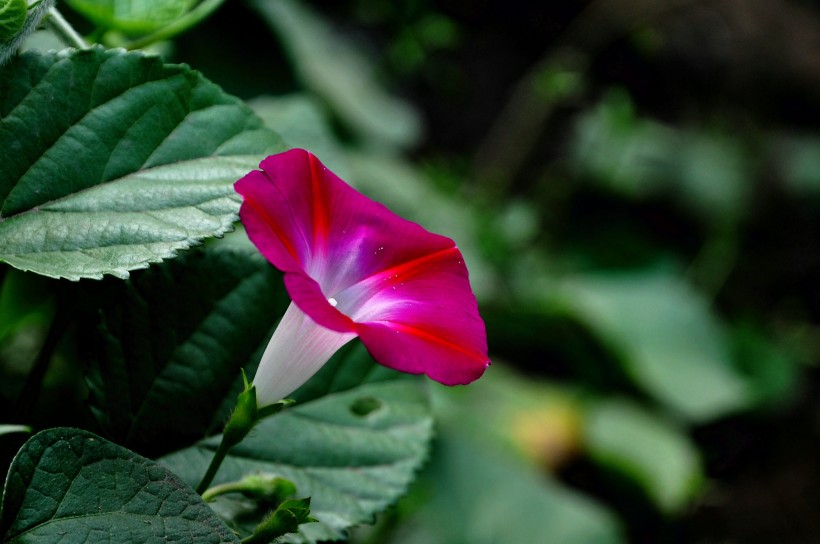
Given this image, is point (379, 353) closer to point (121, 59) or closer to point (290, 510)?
point (290, 510)

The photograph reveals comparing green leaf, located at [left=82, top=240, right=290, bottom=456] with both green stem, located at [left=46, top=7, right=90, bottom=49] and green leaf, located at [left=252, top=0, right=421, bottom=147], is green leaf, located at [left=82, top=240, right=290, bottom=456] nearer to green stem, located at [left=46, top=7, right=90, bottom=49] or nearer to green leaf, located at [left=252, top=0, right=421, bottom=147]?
green stem, located at [left=46, top=7, right=90, bottom=49]

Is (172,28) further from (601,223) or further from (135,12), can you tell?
(601,223)

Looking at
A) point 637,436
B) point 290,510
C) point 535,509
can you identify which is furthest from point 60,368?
point 637,436

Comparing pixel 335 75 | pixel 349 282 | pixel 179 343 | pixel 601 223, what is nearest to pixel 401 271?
pixel 349 282

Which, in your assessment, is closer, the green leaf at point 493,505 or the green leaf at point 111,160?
the green leaf at point 111,160

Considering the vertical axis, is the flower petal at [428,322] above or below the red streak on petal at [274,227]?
below

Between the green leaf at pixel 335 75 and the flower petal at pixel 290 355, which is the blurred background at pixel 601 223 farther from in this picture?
the flower petal at pixel 290 355

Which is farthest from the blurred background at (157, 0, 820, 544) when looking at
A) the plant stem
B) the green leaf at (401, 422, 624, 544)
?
the plant stem

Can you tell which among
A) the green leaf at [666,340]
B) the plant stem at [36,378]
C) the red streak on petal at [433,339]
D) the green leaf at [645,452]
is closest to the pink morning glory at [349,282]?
the red streak on petal at [433,339]
